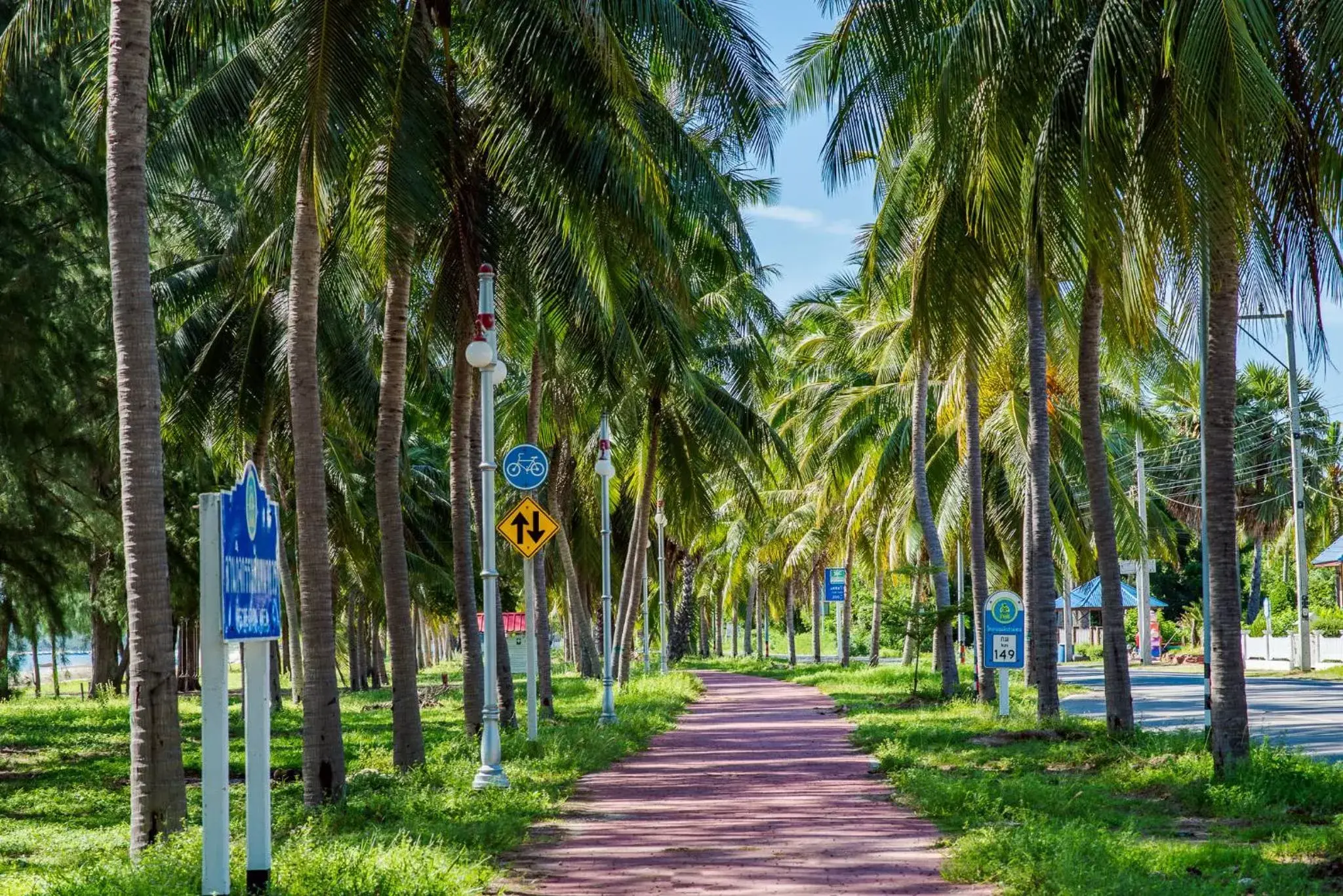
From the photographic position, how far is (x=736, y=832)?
33.8 ft

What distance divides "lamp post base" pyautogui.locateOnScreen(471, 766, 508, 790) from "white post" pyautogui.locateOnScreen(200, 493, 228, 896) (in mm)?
5835

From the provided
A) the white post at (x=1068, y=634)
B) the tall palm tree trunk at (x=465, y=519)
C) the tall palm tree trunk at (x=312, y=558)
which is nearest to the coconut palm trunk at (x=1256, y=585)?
the white post at (x=1068, y=634)

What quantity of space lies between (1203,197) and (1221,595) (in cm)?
342

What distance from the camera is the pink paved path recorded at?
8203mm

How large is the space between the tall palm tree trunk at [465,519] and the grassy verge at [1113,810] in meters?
5.02

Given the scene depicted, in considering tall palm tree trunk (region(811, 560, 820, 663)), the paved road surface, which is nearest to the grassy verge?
the paved road surface

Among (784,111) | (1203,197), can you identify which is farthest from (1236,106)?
(784,111)

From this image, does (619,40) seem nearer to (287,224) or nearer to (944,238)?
(944,238)

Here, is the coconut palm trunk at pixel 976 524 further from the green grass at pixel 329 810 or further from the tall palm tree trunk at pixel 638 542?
the tall palm tree trunk at pixel 638 542

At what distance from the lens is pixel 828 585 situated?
36906 mm

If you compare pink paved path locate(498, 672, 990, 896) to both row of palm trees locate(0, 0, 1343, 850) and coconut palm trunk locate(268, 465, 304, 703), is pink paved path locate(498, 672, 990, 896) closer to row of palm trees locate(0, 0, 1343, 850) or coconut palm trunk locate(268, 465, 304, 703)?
row of palm trees locate(0, 0, 1343, 850)

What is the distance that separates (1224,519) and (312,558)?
7838mm

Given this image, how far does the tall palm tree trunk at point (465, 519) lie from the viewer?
51.9ft

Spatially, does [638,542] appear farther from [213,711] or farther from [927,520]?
[213,711]
